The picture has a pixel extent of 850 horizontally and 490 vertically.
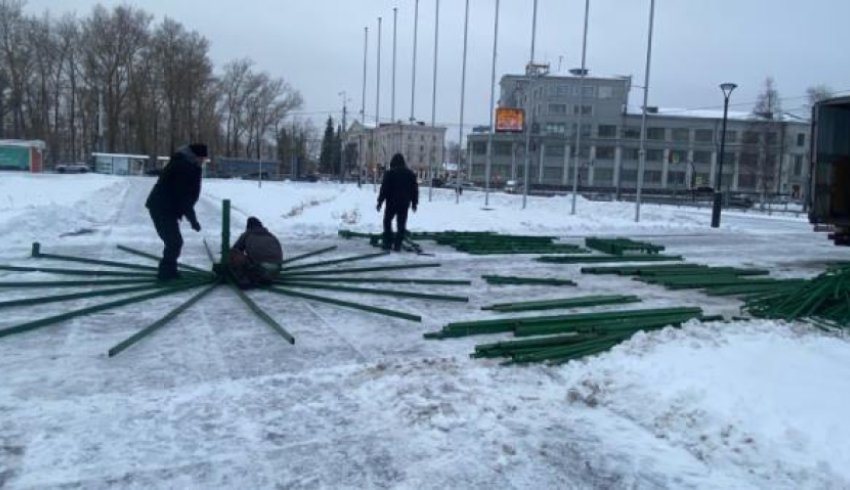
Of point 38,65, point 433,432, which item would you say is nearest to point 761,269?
point 433,432

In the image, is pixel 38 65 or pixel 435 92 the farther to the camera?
pixel 38 65

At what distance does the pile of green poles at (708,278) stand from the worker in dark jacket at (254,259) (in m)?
5.41

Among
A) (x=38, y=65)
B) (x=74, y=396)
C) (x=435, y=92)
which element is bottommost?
(x=74, y=396)

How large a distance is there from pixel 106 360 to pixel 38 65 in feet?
313

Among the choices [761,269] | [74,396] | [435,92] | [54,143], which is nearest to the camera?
[74,396]

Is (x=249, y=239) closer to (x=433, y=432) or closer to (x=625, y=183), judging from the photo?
(x=433, y=432)

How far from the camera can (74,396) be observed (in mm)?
5113

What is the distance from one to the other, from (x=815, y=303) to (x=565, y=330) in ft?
10.8

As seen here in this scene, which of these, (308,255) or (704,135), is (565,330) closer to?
(308,255)

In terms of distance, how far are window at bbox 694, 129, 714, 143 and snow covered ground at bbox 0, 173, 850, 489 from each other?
322ft

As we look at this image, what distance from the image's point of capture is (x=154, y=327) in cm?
706

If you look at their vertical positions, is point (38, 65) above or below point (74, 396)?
above

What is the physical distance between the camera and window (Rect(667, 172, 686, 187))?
325 ft

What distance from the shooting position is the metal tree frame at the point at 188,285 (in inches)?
297
